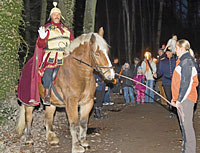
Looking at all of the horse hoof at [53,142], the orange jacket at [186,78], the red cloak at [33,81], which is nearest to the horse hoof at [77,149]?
the horse hoof at [53,142]

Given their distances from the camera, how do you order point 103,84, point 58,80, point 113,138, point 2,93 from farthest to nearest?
point 103,84 → point 2,93 → point 113,138 → point 58,80

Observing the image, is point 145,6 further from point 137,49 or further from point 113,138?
point 113,138

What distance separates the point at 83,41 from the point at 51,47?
0.86m

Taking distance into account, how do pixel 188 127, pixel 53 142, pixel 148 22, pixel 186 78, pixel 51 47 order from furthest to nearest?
pixel 148 22, pixel 53 142, pixel 51 47, pixel 188 127, pixel 186 78

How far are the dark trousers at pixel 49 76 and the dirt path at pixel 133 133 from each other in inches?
60.0

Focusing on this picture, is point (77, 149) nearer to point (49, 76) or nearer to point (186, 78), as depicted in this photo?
point (49, 76)

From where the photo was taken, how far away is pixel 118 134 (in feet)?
25.8

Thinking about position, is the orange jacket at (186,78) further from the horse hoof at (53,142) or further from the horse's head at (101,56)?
the horse hoof at (53,142)

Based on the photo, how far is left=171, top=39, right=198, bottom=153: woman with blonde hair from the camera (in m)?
5.17

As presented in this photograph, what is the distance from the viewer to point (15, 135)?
25.0 feet

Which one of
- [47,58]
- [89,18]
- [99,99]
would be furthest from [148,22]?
[47,58]

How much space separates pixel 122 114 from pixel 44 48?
5.32 m

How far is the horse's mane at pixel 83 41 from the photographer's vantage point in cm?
579

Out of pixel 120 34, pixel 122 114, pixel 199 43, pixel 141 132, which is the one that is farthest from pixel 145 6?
pixel 141 132
